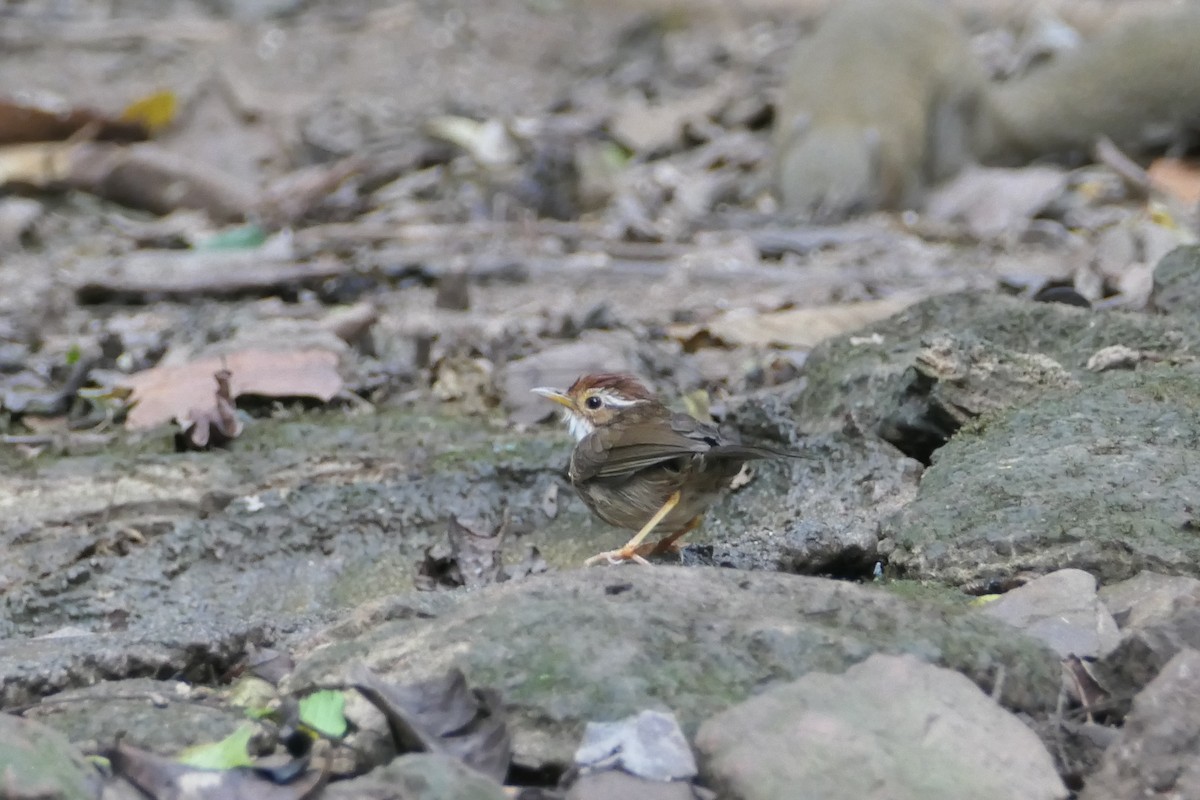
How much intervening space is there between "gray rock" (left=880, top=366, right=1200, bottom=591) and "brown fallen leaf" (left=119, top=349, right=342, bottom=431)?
225 cm

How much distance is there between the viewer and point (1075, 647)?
2.53 m

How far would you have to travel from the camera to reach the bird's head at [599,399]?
156 inches

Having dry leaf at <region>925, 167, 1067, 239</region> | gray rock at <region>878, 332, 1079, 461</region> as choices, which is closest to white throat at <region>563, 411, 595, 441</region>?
gray rock at <region>878, 332, 1079, 461</region>

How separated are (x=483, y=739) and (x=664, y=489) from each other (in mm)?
1457

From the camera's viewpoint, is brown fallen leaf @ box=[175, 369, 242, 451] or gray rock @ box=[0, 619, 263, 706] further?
brown fallen leaf @ box=[175, 369, 242, 451]

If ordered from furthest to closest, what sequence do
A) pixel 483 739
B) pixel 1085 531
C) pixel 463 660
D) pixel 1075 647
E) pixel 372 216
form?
1. pixel 372 216
2. pixel 1085 531
3. pixel 1075 647
4. pixel 463 660
5. pixel 483 739

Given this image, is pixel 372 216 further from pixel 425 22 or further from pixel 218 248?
pixel 425 22

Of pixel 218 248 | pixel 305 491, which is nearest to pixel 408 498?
pixel 305 491

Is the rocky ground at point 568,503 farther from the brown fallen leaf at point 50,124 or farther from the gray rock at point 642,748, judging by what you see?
the brown fallen leaf at point 50,124

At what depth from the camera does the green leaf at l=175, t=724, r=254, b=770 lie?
221cm

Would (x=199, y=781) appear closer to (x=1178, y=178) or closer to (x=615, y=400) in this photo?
(x=615, y=400)

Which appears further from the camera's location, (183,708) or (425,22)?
(425,22)

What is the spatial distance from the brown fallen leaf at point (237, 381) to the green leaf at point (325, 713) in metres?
2.48

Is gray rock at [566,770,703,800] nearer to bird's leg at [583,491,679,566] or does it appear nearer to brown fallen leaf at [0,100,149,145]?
bird's leg at [583,491,679,566]
